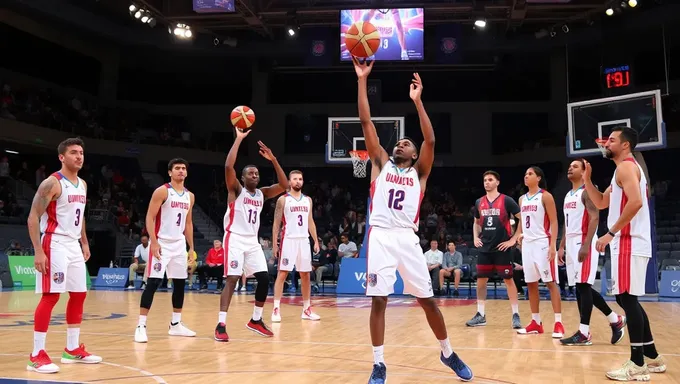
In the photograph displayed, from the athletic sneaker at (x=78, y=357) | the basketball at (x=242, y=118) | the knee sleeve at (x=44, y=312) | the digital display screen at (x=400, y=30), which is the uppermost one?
the digital display screen at (x=400, y=30)

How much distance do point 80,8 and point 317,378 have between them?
24.4 meters

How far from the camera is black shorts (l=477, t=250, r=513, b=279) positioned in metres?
8.79

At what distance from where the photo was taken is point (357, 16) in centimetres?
1930

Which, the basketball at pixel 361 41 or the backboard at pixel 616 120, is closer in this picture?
the basketball at pixel 361 41

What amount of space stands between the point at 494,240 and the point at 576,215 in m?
1.52

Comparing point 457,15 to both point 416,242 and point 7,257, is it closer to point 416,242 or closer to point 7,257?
point 7,257

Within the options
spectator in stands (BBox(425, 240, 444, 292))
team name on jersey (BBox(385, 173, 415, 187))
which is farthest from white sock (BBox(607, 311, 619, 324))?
spectator in stands (BBox(425, 240, 444, 292))

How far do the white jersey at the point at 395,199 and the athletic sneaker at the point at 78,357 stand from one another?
9.40 feet

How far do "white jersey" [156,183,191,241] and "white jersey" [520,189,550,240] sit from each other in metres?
4.44

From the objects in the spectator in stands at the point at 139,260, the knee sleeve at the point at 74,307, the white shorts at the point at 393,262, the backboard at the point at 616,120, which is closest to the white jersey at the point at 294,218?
the knee sleeve at the point at 74,307

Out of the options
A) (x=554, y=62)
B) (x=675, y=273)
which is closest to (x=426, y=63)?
(x=554, y=62)

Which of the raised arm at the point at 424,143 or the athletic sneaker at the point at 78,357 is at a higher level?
the raised arm at the point at 424,143

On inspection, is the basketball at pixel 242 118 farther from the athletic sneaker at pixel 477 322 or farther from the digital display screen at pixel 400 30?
the digital display screen at pixel 400 30

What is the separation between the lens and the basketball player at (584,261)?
23.3ft
